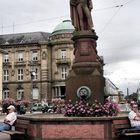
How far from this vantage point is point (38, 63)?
85.6 m

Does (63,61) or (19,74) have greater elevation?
(63,61)

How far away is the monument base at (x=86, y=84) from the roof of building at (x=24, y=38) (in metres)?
67.2

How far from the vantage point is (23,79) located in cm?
8631

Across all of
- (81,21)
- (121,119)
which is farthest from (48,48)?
(121,119)

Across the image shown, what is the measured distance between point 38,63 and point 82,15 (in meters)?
67.0

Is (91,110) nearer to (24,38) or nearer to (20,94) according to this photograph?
(20,94)

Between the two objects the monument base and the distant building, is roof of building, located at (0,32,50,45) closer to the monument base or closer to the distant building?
the distant building

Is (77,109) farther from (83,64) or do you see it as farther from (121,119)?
(83,64)

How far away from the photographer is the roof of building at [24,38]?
281 ft

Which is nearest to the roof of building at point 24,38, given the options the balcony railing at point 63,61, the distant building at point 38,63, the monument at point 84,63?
the distant building at point 38,63

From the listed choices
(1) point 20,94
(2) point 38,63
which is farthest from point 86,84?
(1) point 20,94

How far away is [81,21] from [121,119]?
6269mm

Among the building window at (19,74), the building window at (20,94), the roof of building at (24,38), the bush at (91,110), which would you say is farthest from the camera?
the building window at (19,74)

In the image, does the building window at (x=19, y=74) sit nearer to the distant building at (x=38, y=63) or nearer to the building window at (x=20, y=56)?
the distant building at (x=38, y=63)
